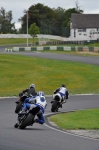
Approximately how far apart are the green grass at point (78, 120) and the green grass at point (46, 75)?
38.3 feet

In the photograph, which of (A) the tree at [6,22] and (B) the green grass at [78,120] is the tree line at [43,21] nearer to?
(A) the tree at [6,22]

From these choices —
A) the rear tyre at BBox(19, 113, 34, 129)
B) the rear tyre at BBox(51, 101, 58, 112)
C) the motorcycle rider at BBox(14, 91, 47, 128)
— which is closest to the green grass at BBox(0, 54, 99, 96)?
the rear tyre at BBox(51, 101, 58, 112)

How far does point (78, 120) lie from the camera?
1872 cm

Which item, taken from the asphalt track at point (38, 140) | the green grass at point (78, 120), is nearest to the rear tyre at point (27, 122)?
the asphalt track at point (38, 140)

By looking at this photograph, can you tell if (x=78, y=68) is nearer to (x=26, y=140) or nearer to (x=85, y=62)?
(x=85, y=62)

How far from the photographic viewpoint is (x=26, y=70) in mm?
44969

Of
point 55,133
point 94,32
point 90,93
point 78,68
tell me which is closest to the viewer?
point 55,133

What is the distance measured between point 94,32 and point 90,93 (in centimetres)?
9673

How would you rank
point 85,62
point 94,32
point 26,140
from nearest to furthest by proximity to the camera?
1. point 26,140
2. point 85,62
3. point 94,32

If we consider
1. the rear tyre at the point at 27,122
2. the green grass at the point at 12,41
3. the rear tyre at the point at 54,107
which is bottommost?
the green grass at the point at 12,41

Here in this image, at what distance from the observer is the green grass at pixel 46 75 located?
119 ft

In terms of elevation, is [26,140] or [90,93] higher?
[26,140]

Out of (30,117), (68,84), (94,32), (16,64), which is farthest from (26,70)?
(94,32)

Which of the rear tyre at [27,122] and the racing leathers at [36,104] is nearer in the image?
the rear tyre at [27,122]
